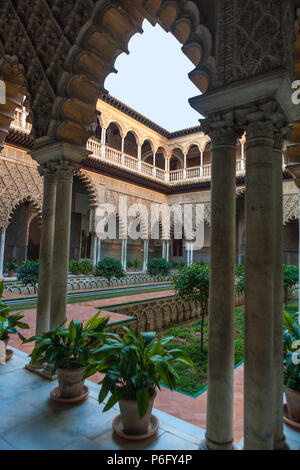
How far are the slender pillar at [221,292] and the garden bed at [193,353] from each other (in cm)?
160

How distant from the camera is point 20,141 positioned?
1230cm

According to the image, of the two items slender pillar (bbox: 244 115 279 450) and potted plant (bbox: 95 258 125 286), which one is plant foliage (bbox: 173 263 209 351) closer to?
slender pillar (bbox: 244 115 279 450)

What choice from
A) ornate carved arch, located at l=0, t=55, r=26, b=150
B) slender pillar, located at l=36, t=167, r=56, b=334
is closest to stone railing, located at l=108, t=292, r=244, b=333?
slender pillar, located at l=36, t=167, r=56, b=334

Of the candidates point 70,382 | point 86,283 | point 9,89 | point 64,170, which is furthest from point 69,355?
point 86,283

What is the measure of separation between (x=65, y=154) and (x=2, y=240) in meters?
9.98

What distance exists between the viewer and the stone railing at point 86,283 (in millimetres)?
9533

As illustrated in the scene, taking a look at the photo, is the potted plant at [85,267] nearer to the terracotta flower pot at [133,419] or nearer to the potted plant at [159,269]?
the potted plant at [159,269]

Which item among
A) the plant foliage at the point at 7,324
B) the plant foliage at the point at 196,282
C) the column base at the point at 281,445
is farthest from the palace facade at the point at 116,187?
the column base at the point at 281,445

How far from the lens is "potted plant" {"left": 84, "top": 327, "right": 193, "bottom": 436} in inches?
89.9

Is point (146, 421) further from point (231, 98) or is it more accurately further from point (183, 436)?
point (231, 98)

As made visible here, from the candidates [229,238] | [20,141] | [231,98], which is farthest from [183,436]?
[20,141]

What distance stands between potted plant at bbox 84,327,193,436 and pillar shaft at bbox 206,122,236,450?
0.36 metres

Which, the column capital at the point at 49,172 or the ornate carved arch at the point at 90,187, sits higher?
the ornate carved arch at the point at 90,187

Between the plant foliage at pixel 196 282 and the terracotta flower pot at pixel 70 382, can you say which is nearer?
the terracotta flower pot at pixel 70 382
